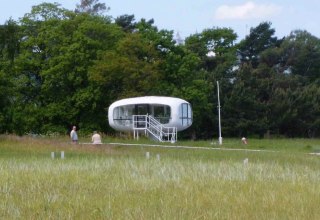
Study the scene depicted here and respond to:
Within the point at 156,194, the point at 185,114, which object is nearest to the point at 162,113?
the point at 185,114

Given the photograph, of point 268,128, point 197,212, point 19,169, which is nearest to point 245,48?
point 268,128

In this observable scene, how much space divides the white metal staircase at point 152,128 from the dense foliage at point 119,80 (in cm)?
380

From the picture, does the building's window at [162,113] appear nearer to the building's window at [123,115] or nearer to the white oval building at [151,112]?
the white oval building at [151,112]

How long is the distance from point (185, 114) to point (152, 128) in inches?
116

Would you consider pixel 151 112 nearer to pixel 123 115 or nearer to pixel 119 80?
pixel 123 115

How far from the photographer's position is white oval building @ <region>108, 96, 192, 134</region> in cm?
4525

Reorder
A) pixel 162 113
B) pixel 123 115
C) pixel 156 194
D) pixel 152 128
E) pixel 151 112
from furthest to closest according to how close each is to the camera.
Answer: pixel 123 115, pixel 162 113, pixel 151 112, pixel 152 128, pixel 156 194

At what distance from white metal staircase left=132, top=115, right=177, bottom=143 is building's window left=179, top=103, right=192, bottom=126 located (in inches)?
51.3

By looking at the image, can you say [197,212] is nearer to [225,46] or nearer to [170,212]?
[170,212]

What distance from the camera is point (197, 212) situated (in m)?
8.48

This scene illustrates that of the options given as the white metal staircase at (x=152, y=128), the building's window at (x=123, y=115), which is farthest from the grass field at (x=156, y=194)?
the building's window at (x=123, y=115)

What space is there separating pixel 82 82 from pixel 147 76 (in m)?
7.65

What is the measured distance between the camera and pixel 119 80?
5028 centimetres

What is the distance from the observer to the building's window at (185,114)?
45.9 m
